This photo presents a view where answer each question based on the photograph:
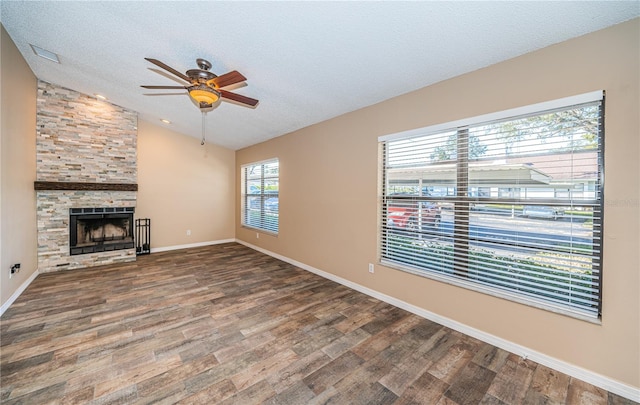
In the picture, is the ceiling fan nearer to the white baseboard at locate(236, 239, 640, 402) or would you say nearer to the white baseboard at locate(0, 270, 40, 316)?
the white baseboard at locate(236, 239, 640, 402)

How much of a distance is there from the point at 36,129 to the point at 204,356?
16.0 ft

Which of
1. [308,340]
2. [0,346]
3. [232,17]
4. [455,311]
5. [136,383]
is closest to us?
[136,383]

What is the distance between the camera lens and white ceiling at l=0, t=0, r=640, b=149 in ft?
5.81

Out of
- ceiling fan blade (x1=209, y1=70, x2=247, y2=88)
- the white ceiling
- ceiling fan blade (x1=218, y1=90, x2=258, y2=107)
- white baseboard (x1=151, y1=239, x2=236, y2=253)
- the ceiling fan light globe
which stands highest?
the white ceiling

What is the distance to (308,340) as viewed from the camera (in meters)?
2.35

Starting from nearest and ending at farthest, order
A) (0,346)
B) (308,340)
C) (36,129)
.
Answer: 1. (0,346)
2. (308,340)
3. (36,129)

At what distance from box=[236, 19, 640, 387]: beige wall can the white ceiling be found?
0.55ft

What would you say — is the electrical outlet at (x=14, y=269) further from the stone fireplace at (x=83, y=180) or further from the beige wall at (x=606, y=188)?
the beige wall at (x=606, y=188)

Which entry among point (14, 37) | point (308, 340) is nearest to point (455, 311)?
point (308, 340)

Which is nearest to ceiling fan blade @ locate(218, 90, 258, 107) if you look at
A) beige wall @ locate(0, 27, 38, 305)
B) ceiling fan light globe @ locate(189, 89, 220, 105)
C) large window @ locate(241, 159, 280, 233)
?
ceiling fan light globe @ locate(189, 89, 220, 105)

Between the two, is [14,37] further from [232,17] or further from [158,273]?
[158,273]

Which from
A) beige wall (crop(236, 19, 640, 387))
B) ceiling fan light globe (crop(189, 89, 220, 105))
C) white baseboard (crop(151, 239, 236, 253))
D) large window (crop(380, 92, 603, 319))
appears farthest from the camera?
white baseboard (crop(151, 239, 236, 253))

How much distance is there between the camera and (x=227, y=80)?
2441 millimetres

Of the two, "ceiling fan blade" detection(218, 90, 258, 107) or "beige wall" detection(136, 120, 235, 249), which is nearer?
"ceiling fan blade" detection(218, 90, 258, 107)
